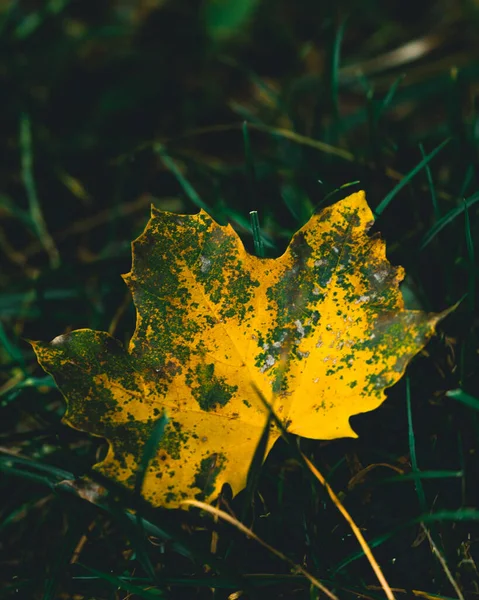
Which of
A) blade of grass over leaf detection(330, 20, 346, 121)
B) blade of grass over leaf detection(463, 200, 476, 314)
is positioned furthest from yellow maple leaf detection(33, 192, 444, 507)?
blade of grass over leaf detection(330, 20, 346, 121)

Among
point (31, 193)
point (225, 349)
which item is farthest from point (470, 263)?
point (31, 193)

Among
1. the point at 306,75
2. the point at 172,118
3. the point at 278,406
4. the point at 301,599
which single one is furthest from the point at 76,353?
the point at 306,75

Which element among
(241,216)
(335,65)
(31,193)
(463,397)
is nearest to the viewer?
(463,397)

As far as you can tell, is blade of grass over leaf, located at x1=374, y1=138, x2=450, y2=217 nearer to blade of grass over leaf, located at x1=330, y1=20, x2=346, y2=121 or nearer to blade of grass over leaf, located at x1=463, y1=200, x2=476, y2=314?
blade of grass over leaf, located at x1=463, y1=200, x2=476, y2=314

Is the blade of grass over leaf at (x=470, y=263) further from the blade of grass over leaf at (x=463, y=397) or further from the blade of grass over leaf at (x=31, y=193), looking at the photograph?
the blade of grass over leaf at (x=31, y=193)

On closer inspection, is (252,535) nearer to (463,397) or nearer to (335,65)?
(463,397)

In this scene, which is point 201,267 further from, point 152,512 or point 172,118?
point 172,118
